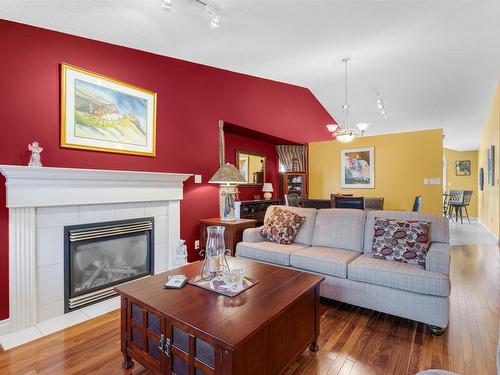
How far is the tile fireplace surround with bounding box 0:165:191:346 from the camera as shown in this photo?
2.14 m

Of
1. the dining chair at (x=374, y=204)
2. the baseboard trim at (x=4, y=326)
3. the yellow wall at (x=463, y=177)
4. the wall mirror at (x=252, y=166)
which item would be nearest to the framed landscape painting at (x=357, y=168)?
the dining chair at (x=374, y=204)

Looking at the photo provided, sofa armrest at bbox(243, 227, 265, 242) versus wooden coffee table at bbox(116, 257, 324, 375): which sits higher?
sofa armrest at bbox(243, 227, 265, 242)

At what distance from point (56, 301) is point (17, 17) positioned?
7.90 feet

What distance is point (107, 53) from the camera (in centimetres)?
280

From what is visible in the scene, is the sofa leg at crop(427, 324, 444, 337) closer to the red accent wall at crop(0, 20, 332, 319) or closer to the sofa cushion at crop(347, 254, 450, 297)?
the sofa cushion at crop(347, 254, 450, 297)

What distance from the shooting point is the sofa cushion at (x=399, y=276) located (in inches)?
79.6

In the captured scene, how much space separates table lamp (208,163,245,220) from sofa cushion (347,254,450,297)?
1858mm

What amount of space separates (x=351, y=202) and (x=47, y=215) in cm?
367

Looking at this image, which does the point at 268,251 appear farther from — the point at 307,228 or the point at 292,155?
the point at 292,155

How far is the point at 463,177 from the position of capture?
1025cm

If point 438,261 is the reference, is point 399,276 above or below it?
below

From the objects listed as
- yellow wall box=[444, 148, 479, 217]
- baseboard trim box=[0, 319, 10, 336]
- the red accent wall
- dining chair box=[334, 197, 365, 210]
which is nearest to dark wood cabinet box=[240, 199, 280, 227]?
the red accent wall

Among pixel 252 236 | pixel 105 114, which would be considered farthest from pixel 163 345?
pixel 105 114

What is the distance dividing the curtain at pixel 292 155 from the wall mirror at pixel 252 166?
593 millimetres
